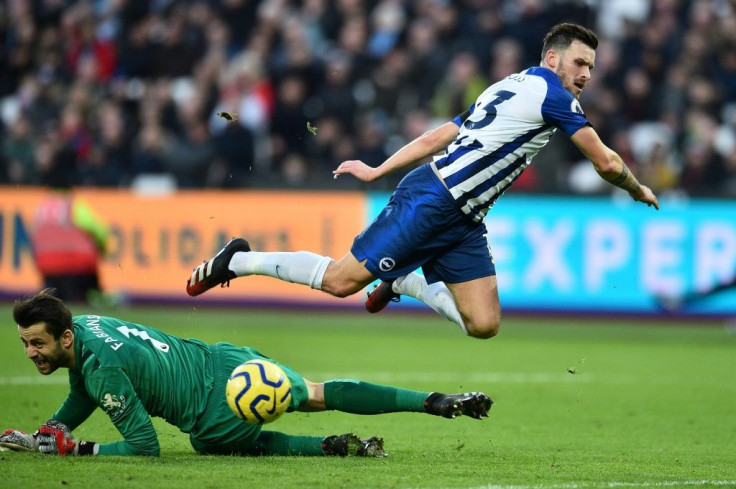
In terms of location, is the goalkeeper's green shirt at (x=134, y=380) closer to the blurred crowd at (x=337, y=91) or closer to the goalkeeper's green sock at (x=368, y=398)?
the goalkeeper's green sock at (x=368, y=398)

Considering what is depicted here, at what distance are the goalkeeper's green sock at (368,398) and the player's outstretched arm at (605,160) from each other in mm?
1732

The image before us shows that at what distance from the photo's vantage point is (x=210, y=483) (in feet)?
19.7

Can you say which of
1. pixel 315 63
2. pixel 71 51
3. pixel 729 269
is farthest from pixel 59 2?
pixel 729 269

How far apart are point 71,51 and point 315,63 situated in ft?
15.6

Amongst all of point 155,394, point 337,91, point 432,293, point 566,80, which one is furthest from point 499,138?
point 337,91

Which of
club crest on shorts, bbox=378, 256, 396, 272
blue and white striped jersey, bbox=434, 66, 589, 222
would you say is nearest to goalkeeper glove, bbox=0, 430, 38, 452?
club crest on shorts, bbox=378, 256, 396, 272

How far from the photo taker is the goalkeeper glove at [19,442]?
696 centimetres

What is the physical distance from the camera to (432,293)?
8039 mm

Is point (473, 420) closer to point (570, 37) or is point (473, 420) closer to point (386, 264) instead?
point (386, 264)

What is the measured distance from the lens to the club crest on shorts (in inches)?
295

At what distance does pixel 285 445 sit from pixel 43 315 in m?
1.66

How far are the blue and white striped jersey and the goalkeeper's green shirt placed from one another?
1.94 m

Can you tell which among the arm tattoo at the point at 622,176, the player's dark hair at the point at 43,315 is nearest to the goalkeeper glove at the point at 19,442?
the player's dark hair at the point at 43,315

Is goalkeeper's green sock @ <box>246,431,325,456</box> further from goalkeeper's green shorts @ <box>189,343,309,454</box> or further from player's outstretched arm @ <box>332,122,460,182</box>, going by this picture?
player's outstretched arm @ <box>332,122,460,182</box>
